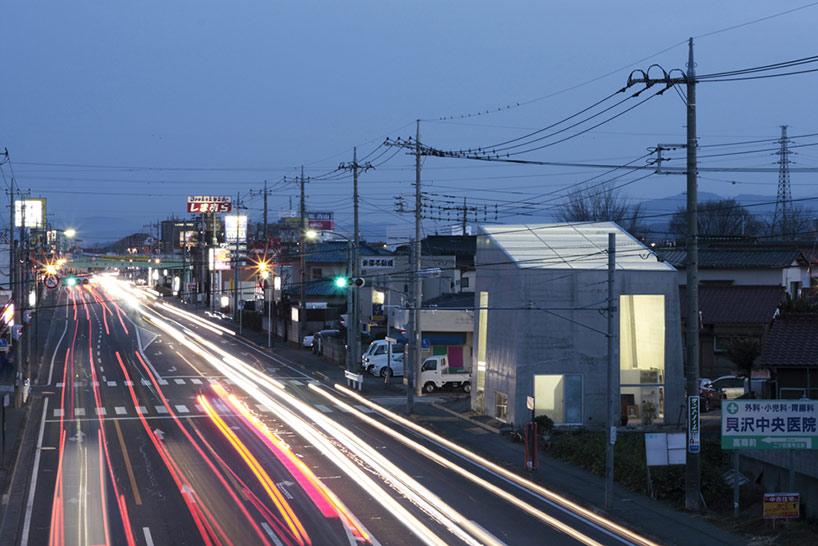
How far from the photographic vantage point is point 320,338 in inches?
2630

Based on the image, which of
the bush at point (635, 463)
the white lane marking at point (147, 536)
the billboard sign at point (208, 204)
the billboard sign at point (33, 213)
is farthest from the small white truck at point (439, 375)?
the billboard sign at point (208, 204)

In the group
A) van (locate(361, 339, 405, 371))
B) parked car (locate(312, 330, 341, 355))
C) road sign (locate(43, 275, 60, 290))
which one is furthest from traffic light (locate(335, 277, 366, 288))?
road sign (locate(43, 275, 60, 290))

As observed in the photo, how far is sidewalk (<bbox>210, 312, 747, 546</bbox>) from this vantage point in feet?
66.4

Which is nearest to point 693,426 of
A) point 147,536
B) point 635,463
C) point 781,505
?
point 781,505

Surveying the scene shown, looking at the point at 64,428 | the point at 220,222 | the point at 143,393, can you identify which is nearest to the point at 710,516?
the point at 64,428

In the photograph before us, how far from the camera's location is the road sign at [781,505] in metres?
19.4

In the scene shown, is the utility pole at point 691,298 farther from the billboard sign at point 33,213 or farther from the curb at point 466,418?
the billboard sign at point 33,213

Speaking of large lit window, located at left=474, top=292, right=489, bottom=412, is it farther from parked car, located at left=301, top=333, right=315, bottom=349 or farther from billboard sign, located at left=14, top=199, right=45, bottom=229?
billboard sign, located at left=14, top=199, right=45, bottom=229

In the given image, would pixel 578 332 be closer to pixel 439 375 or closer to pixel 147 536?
pixel 439 375

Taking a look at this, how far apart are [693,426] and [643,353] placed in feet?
51.3

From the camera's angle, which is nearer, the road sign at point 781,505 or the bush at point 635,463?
the road sign at point 781,505

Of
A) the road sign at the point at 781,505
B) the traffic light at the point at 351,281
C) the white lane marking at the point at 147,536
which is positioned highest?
the traffic light at the point at 351,281

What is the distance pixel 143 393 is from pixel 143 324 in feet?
153

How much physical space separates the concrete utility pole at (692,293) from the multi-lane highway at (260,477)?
2.72 metres
